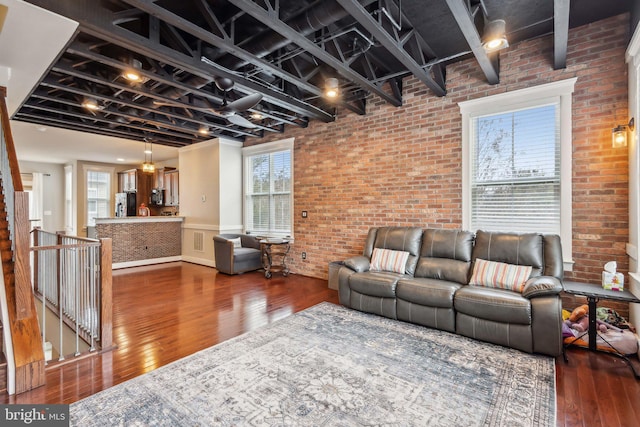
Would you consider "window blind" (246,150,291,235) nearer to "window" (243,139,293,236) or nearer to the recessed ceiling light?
"window" (243,139,293,236)

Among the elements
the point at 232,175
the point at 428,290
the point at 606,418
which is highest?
the point at 232,175

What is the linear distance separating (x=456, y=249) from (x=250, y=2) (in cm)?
331

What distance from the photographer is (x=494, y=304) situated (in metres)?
2.88

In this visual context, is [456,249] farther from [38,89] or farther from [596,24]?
[38,89]

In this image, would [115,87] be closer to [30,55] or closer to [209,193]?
[30,55]

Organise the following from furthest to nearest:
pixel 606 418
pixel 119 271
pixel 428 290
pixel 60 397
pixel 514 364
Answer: pixel 119 271 < pixel 428 290 < pixel 514 364 < pixel 60 397 < pixel 606 418

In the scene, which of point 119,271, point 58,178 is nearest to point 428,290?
point 119,271

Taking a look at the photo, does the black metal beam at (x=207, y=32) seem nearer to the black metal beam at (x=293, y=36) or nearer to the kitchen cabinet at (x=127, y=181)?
the black metal beam at (x=293, y=36)

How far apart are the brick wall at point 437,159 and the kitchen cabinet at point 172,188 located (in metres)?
3.25

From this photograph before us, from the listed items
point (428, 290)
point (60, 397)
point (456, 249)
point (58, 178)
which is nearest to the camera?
point (60, 397)

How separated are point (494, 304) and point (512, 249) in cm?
81

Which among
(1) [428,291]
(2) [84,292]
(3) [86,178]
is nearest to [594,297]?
(1) [428,291]

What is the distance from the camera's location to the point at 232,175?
6.98 m

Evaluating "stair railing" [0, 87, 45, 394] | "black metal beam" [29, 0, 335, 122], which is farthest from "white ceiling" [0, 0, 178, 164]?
"stair railing" [0, 87, 45, 394]
